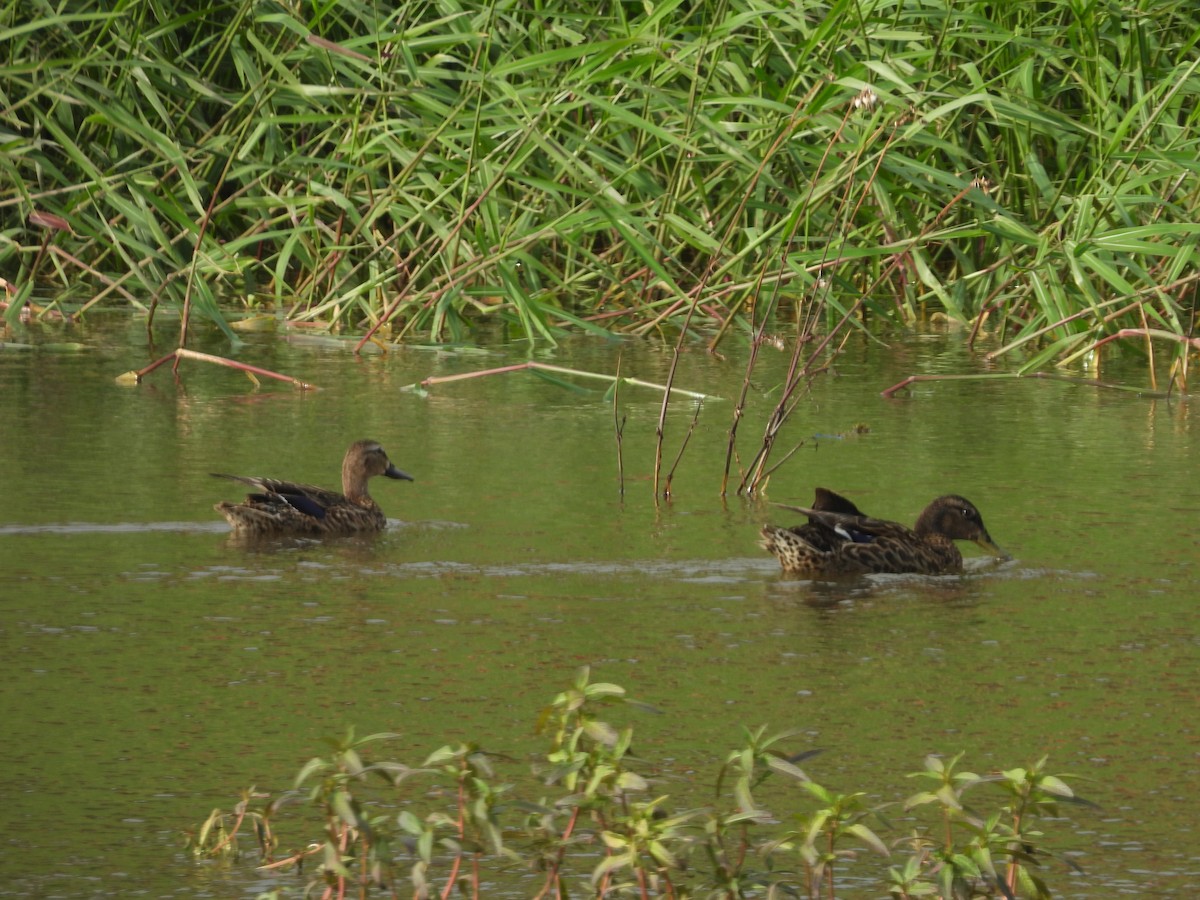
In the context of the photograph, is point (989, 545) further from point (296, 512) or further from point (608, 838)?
point (608, 838)

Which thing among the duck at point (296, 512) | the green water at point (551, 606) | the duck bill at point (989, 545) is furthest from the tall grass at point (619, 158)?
the duck at point (296, 512)

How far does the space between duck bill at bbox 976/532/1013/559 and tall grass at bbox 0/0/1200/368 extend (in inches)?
115

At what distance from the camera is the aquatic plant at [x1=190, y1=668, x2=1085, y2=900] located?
3924mm

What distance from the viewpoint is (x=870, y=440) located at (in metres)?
9.67

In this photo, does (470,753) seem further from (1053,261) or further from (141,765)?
(1053,261)

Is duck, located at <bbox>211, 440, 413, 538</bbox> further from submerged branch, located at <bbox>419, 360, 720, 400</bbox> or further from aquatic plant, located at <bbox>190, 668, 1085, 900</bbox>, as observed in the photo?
aquatic plant, located at <bbox>190, 668, 1085, 900</bbox>

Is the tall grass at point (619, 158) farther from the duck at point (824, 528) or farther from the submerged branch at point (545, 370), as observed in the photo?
the duck at point (824, 528)

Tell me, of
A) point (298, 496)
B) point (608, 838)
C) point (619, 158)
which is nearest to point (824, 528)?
point (298, 496)

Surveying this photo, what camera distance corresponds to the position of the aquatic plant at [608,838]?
12.9 feet

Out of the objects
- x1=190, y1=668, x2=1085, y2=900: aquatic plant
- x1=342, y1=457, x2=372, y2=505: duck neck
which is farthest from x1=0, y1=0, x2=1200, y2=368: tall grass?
x1=190, y1=668, x2=1085, y2=900: aquatic plant

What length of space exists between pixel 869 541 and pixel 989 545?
16.0 inches

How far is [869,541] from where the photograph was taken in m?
7.56

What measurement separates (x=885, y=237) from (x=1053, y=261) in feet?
4.54

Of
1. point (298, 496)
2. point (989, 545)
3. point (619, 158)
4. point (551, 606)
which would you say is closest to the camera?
point (551, 606)
